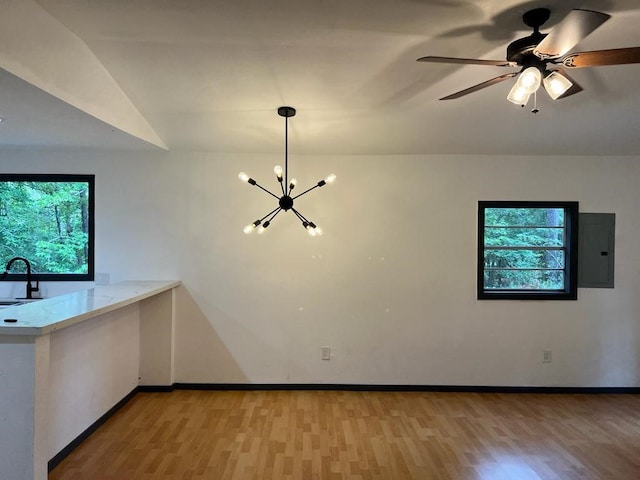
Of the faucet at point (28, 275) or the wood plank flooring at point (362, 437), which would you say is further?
the faucet at point (28, 275)

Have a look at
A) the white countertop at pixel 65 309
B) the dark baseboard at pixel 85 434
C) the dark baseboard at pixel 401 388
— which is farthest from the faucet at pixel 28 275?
the dark baseboard at pixel 401 388

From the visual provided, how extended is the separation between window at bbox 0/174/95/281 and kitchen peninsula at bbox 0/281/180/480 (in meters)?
0.74

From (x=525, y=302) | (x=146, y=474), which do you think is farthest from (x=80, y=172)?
(x=525, y=302)

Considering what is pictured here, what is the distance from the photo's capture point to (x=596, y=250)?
3.73 metres

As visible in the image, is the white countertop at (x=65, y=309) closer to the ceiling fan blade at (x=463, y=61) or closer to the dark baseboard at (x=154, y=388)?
the dark baseboard at (x=154, y=388)

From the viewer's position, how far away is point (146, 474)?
2.36 meters

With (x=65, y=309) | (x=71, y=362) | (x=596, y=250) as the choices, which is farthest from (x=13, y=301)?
(x=596, y=250)

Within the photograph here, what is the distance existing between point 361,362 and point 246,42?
3051 millimetres

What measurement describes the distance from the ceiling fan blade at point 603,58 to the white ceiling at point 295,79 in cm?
37

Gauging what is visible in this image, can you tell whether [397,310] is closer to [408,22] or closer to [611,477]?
[611,477]

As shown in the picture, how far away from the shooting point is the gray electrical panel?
371cm

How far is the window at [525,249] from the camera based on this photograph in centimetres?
381

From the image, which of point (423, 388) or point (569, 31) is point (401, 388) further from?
point (569, 31)

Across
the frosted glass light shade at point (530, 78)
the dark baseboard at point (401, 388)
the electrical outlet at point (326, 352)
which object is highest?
the frosted glass light shade at point (530, 78)
